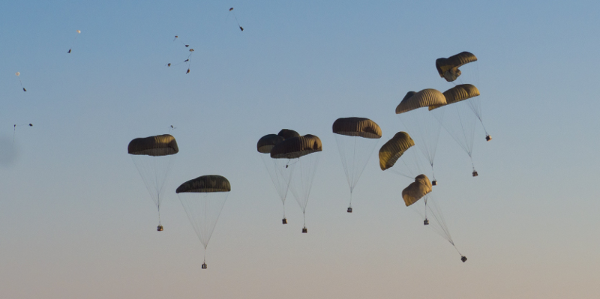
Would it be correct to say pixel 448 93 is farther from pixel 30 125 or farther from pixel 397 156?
pixel 30 125

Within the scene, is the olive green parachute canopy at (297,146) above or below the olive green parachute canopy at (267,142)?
below

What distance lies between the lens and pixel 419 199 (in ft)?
154

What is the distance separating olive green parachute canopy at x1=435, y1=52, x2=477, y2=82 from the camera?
152 feet

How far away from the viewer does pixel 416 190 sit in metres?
46.6

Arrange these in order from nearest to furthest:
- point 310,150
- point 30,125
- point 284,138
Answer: point 30,125 < point 310,150 < point 284,138

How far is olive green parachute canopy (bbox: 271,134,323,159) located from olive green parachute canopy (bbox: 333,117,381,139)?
4.59 ft

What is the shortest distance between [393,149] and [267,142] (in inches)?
331

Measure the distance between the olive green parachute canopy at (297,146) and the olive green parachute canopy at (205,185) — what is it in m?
3.84

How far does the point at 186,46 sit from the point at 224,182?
8.89 meters

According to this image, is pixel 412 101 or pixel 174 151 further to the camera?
pixel 174 151

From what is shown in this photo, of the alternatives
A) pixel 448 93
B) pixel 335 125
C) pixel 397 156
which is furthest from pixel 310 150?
pixel 448 93

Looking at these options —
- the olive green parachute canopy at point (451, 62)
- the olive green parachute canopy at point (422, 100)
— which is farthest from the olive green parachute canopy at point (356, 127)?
A: the olive green parachute canopy at point (451, 62)

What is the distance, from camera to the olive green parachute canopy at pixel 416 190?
4644 centimetres

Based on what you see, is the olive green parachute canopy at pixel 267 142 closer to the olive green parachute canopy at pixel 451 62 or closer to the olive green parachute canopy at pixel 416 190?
the olive green parachute canopy at pixel 416 190
